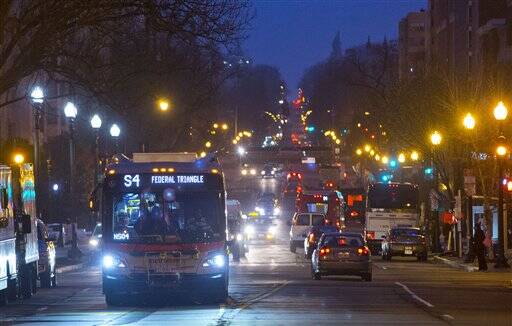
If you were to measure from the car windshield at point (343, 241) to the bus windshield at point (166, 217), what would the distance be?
42.8 feet

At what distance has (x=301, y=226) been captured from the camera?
71.1 m

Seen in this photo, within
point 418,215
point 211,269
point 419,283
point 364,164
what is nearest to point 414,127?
point 418,215

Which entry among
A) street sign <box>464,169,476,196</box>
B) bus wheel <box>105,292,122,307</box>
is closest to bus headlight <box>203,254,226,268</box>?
bus wheel <box>105,292,122,307</box>

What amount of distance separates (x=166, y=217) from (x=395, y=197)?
47.3m

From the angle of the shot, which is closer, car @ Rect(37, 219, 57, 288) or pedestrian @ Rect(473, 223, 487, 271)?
car @ Rect(37, 219, 57, 288)

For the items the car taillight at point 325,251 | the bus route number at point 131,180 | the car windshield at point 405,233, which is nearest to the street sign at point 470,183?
the car windshield at point 405,233

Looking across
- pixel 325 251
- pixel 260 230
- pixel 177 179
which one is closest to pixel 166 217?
pixel 177 179

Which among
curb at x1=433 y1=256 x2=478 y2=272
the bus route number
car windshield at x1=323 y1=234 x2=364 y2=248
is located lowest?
curb at x1=433 y1=256 x2=478 y2=272

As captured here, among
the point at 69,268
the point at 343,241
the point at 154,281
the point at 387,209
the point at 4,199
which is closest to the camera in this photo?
the point at 154,281

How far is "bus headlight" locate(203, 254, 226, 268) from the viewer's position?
27.0 m

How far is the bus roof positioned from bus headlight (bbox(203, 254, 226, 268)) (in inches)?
78.5

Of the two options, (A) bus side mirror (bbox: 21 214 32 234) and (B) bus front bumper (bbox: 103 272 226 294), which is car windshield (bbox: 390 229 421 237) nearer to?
(A) bus side mirror (bbox: 21 214 32 234)

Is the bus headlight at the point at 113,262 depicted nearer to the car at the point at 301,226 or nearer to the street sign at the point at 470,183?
the street sign at the point at 470,183

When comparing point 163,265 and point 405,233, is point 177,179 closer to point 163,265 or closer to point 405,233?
point 163,265
